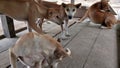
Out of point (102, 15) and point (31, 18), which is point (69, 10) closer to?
point (31, 18)

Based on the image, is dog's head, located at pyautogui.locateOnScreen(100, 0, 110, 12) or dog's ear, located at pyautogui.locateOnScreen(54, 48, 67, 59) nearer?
dog's ear, located at pyautogui.locateOnScreen(54, 48, 67, 59)

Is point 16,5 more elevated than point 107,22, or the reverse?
point 16,5

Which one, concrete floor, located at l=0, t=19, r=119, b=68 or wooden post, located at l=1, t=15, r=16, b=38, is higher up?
wooden post, located at l=1, t=15, r=16, b=38

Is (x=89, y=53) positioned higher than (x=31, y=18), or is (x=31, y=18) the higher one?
(x=31, y=18)

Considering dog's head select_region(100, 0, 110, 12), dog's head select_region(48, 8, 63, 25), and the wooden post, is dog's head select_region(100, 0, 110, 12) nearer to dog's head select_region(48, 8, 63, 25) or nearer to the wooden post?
dog's head select_region(48, 8, 63, 25)

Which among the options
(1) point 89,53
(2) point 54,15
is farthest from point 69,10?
(1) point 89,53

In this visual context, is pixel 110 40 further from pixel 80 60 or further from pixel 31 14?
pixel 31 14

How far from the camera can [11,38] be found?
257 centimetres

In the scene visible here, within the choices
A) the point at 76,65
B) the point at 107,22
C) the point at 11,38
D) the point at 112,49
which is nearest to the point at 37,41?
the point at 76,65

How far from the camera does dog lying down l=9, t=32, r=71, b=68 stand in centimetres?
105

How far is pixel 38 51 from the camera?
105cm

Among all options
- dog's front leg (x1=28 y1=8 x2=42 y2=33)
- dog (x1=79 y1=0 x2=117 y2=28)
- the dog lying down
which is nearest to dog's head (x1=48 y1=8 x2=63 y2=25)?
dog's front leg (x1=28 y1=8 x2=42 y2=33)

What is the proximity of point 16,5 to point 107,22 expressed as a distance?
1.94 m

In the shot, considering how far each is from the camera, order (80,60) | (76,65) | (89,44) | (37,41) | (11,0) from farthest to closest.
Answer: (89,44)
(11,0)
(80,60)
(76,65)
(37,41)
